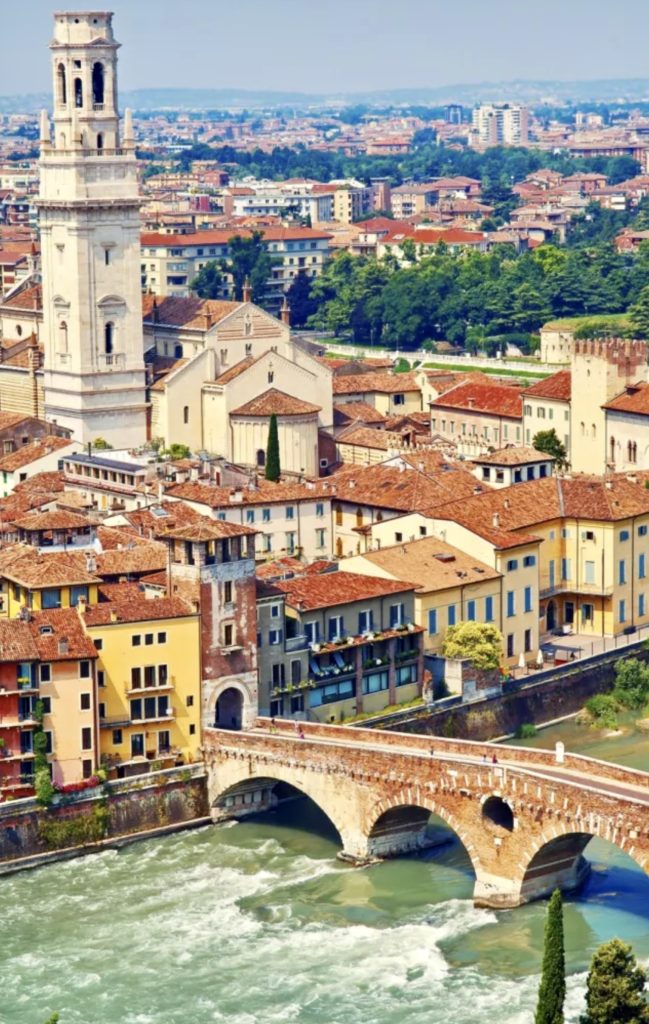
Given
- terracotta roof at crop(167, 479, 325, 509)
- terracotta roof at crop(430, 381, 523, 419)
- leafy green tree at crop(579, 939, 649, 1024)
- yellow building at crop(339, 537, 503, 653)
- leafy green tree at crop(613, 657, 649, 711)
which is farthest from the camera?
terracotta roof at crop(430, 381, 523, 419)

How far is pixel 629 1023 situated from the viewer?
30.9 metres

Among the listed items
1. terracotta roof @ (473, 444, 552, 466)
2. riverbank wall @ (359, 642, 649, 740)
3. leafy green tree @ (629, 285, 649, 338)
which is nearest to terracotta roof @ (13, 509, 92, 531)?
riverbank wall @ (359, 642, 649, 740)

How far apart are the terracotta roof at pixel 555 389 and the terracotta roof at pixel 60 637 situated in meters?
26.6

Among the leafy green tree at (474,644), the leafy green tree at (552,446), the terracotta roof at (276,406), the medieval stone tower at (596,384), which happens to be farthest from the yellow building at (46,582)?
the medieval stone tower at (596,384)

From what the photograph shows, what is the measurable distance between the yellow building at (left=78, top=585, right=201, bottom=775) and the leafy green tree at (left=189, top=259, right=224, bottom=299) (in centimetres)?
6465

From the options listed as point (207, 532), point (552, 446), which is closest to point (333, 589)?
point (207, 532)

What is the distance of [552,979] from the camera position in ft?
101

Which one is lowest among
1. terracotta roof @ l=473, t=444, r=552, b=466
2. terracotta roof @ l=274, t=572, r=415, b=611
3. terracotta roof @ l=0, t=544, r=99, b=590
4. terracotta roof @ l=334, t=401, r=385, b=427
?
terracotta roof @ l=334, t=401, r=385, b=427

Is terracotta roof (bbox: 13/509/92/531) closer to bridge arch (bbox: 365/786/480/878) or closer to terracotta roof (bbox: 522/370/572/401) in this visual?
bridge arch (bbox: 365/786/480/878)

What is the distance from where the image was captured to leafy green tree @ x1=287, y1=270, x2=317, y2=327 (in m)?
108

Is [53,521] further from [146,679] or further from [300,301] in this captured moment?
[300,301]

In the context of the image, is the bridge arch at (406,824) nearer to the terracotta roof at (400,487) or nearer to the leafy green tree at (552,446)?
the terracotta roof at (400,487)

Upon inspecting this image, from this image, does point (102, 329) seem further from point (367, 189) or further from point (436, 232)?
point (367, 189)

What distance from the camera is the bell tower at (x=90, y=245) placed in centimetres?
6353
